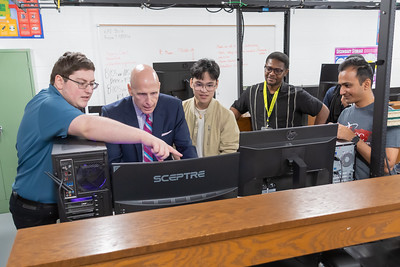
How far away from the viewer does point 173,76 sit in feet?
10.2

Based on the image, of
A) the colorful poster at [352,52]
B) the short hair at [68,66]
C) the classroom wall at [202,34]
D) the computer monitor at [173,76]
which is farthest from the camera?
the colorful poster at [352,52]

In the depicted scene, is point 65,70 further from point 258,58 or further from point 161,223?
point 258,58

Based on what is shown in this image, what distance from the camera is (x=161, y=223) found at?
85 cm

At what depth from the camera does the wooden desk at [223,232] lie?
2.41ft

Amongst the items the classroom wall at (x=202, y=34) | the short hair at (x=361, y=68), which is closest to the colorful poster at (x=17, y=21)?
the classroom wall at (x=202, y=34)

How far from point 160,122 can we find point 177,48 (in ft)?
9.73

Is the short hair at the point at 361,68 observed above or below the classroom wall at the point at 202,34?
below

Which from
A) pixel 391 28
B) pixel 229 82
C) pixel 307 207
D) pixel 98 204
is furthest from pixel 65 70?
pixel 229 82

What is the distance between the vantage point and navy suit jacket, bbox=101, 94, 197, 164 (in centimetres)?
178

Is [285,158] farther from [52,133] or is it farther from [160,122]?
[52,133]

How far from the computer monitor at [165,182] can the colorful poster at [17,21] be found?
12.5 feet

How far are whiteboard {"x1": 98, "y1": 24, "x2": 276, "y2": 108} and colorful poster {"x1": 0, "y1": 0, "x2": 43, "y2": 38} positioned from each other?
0.78 m

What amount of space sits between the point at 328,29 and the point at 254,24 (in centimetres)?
137

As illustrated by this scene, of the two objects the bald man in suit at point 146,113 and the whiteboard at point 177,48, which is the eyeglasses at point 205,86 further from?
the whiteboard at point 177,48
